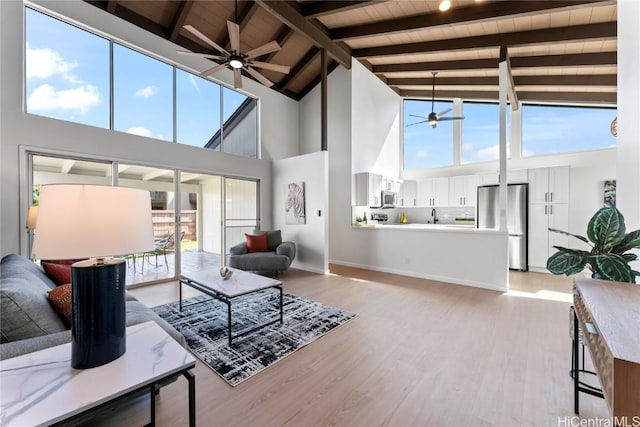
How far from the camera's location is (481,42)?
453 cm

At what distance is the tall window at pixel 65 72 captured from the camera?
11.5 ft

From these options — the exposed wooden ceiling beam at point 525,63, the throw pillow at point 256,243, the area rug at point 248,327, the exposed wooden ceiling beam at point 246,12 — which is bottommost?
the area rug at point 248,327

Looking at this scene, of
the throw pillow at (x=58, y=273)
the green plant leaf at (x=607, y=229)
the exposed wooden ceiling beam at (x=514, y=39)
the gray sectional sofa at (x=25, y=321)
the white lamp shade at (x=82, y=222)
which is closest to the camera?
the white lamp shade at (x=82, y=222)

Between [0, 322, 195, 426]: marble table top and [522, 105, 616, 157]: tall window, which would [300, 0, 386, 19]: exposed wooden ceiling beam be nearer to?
[522, 105, 616, 157]: tall window

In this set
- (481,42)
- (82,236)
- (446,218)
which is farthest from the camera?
(446,218)

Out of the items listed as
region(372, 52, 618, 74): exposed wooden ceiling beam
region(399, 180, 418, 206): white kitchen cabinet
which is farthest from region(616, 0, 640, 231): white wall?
region(399, 180, 418, 206): white kitchen cabinet

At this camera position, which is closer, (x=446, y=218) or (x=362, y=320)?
(x=362, y=320)

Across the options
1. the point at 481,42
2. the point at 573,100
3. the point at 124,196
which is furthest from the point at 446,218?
the point at 124,196

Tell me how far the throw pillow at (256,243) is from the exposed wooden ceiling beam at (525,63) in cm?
494

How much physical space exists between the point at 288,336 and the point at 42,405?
6.37 ft

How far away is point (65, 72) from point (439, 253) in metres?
6.41

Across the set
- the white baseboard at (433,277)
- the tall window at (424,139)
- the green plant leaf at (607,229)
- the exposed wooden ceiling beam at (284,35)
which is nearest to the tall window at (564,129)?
the tall window at (424,139)

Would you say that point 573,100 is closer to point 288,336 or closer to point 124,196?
point 288,336

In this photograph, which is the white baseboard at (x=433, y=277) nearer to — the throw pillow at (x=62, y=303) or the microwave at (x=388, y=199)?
the microwave at (x=388, y=199)
